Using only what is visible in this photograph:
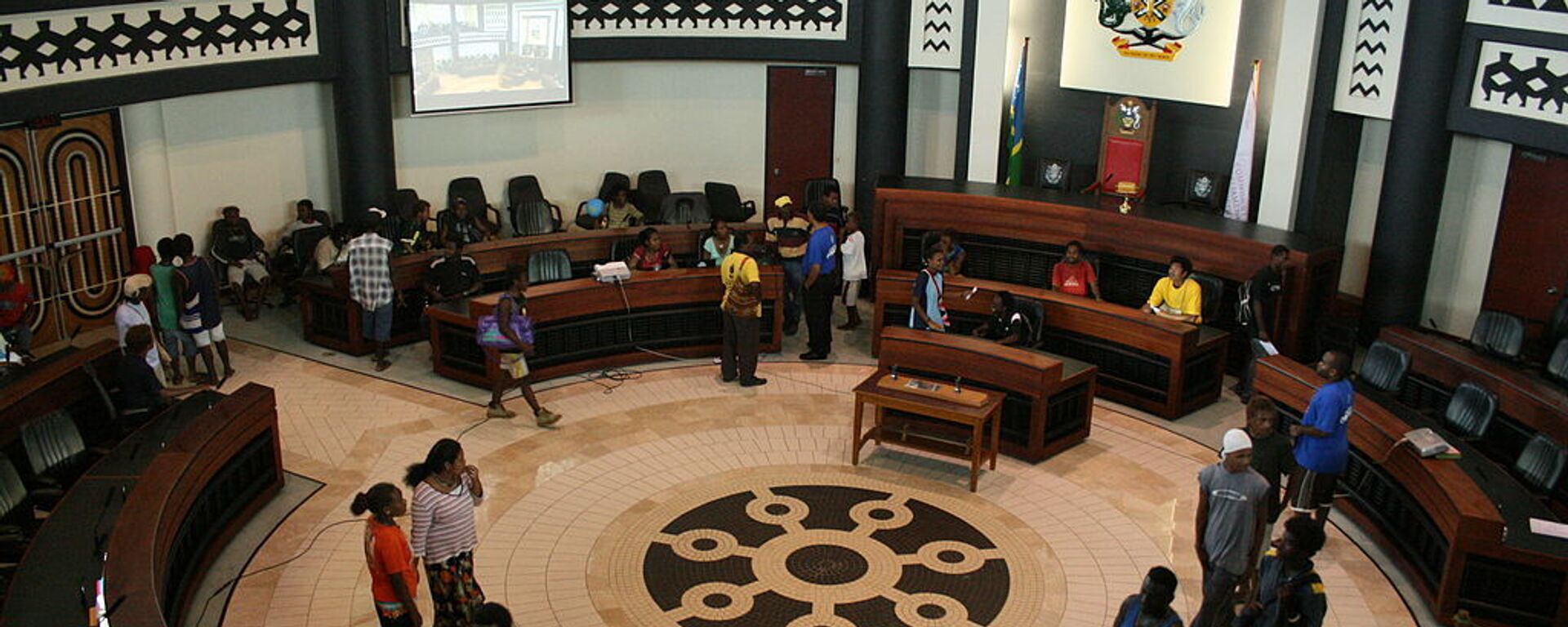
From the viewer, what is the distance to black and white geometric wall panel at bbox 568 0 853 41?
1581 cm

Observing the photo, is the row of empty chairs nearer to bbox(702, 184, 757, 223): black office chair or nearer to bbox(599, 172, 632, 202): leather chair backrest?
bbox(702, 184, 757, 223): black office chair

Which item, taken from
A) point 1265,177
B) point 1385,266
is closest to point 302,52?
point 1265,177

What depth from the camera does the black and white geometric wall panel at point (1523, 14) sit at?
1066cm

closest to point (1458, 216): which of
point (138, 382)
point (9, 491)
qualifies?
point (138, 382)

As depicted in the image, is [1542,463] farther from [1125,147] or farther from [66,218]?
[66,218]

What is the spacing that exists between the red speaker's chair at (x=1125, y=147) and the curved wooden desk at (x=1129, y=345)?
9.90 ft

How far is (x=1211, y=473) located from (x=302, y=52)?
33.8 feet

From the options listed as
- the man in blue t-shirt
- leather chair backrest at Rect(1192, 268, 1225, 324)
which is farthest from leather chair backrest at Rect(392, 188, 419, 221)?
the man in blue t-shirt

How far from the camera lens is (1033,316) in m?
12.2

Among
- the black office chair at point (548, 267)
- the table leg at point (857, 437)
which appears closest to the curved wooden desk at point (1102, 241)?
the black office chair at point (548, 267)

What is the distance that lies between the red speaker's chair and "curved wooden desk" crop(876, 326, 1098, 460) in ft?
15.3

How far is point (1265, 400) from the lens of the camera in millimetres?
8133

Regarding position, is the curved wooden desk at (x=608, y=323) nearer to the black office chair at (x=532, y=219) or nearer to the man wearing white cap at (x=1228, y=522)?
the black office chair at (x=532, y=219)

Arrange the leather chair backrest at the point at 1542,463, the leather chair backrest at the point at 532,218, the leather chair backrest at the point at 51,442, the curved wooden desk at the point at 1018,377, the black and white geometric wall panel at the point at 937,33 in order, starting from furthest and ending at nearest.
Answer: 1. the leather chair backrest at the point at 532,218
2. the black and white geometric wall panel at the point at 937,33
3. the curved wooden desk at the point at 1018,377
4. the leather chair backrest at the point at 1542,463
5. the leather chair backrest at the point at 51,442
